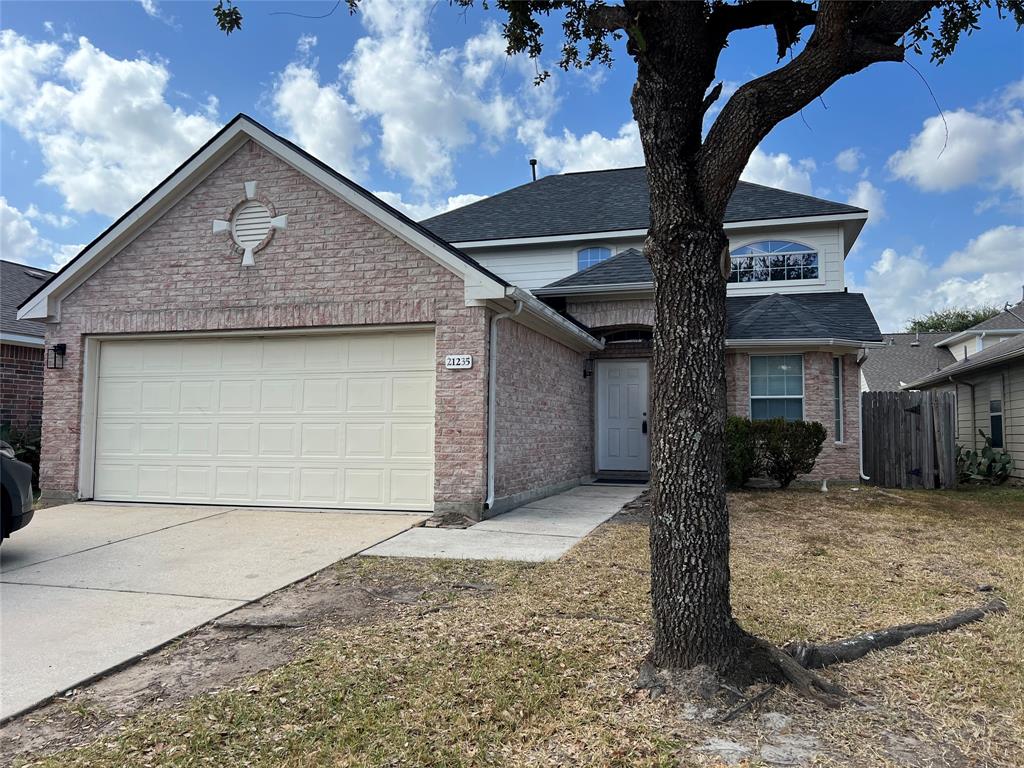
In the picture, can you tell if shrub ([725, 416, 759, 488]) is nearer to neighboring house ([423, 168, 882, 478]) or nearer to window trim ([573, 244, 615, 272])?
neighboring house ([423, 168, 882, 478])

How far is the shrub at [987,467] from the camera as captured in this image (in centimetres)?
1390

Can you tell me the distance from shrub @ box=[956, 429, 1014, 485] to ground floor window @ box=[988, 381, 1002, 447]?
785 millimetres

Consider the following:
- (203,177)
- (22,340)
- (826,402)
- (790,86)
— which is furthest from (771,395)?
(22,340)

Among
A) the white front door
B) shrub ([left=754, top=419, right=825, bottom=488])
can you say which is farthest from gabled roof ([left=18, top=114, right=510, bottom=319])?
shrub ([left=754, top=419, right=825, bottom=488])

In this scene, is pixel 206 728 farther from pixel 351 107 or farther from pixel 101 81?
pixel 351 107

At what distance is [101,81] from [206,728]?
32.1 feet

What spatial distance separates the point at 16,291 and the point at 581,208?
13280 mm

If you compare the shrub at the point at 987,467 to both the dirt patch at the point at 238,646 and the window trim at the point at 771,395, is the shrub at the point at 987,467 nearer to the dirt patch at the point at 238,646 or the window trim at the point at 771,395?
the window trim at the point at 771,395

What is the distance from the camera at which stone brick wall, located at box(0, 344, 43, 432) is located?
11569 millimetres

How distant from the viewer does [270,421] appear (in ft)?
29.3

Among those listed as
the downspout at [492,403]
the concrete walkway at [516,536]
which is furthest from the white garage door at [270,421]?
the concrete walkway at [516,536]

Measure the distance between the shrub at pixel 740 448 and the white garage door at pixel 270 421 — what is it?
5.56 meters

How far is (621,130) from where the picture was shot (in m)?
9.57

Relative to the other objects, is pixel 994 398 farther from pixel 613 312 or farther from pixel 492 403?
pixel 492 403
